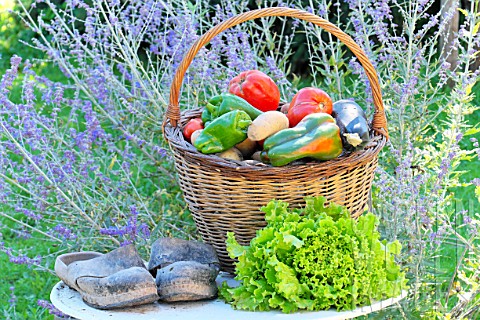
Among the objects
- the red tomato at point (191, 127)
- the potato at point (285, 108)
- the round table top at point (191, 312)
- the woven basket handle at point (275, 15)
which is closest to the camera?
the round table top at point (191, 312)

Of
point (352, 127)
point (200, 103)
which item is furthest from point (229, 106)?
point (200, 103)

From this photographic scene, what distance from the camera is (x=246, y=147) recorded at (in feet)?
7.92

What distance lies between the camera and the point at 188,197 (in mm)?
2436

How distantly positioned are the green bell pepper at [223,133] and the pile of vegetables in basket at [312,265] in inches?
10.2

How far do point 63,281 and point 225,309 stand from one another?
530 mm

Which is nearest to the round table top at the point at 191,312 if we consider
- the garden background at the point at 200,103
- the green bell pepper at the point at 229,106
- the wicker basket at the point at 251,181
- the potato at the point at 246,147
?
the wicker basket at the point at 251,181

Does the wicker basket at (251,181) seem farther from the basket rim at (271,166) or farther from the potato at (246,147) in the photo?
the potato at (246,147)

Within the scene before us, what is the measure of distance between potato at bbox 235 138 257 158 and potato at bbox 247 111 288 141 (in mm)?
78

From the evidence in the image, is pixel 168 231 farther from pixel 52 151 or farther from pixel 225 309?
pixel 225 309

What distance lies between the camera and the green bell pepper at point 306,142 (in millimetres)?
2189

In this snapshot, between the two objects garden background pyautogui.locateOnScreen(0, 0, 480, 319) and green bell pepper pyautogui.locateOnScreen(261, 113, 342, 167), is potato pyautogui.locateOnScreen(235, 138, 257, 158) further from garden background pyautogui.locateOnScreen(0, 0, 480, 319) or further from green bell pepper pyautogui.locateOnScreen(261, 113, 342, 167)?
garden background pyautogui.locateOnScreen(0, 0, 480, 319)

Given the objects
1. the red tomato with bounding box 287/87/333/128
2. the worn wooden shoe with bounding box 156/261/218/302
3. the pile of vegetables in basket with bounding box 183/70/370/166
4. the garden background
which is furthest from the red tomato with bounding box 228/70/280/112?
the worn wooden shoe with bounding box 156/261/218/302

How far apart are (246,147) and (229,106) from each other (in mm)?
143

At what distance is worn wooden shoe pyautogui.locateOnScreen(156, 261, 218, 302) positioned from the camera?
6.99ft
